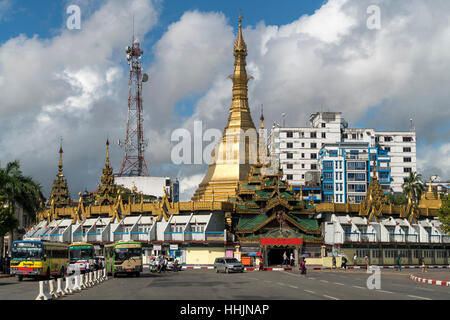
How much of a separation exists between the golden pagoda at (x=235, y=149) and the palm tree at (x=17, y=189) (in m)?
26.6

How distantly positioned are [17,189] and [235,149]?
115ft

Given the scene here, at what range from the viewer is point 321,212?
71.9 metres

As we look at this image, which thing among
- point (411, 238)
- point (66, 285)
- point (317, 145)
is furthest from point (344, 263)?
point (317, 145)

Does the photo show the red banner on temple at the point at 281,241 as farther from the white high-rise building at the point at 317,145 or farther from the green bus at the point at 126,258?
the white high-rise building at the point at 317,145

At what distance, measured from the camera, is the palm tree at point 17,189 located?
2181 inches

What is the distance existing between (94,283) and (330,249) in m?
38.8

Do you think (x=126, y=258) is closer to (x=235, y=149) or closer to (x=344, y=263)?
(x=344, y=263)

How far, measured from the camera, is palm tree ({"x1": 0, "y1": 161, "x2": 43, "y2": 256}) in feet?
182

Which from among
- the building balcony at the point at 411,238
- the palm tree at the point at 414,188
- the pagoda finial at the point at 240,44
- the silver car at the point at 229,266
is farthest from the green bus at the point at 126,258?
the palm tree at the point at 414,188

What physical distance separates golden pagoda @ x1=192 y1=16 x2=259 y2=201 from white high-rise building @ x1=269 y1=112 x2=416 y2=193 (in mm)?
39966

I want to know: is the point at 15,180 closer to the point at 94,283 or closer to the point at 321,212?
the point at 94,283

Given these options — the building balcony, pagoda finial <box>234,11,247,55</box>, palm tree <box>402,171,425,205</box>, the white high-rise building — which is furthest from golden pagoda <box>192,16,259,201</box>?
the white high-rise building

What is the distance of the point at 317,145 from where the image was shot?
129125 mm
